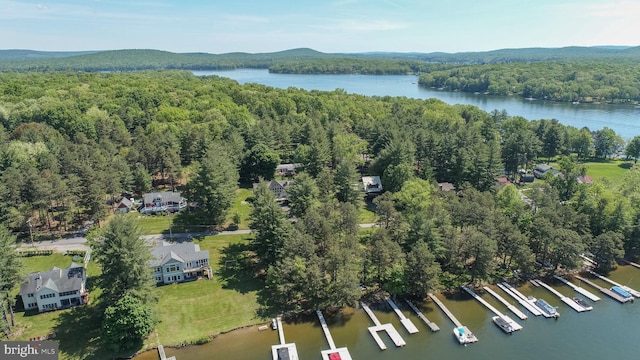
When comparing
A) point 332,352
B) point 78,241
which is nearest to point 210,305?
point 332,352

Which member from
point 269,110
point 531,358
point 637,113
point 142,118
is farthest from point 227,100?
point 637,113

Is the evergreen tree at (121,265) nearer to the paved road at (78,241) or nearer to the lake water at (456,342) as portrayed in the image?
the lake water at (456,342)

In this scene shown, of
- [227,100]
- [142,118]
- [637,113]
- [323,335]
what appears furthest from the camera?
[637,113]

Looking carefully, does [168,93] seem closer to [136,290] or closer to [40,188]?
[40,188]

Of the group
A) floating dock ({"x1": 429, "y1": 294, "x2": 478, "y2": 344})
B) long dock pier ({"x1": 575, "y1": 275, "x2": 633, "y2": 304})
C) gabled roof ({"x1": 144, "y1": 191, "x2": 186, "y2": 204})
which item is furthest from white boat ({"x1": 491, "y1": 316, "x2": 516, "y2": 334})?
gabled roof ({"x1": 144, "y1": 191, "x2": 186, "y2": 204})

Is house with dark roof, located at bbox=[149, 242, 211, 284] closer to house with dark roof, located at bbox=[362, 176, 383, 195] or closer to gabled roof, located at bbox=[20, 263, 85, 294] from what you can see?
gabled roof, located at bbox=[20, 263, 85, 294]
